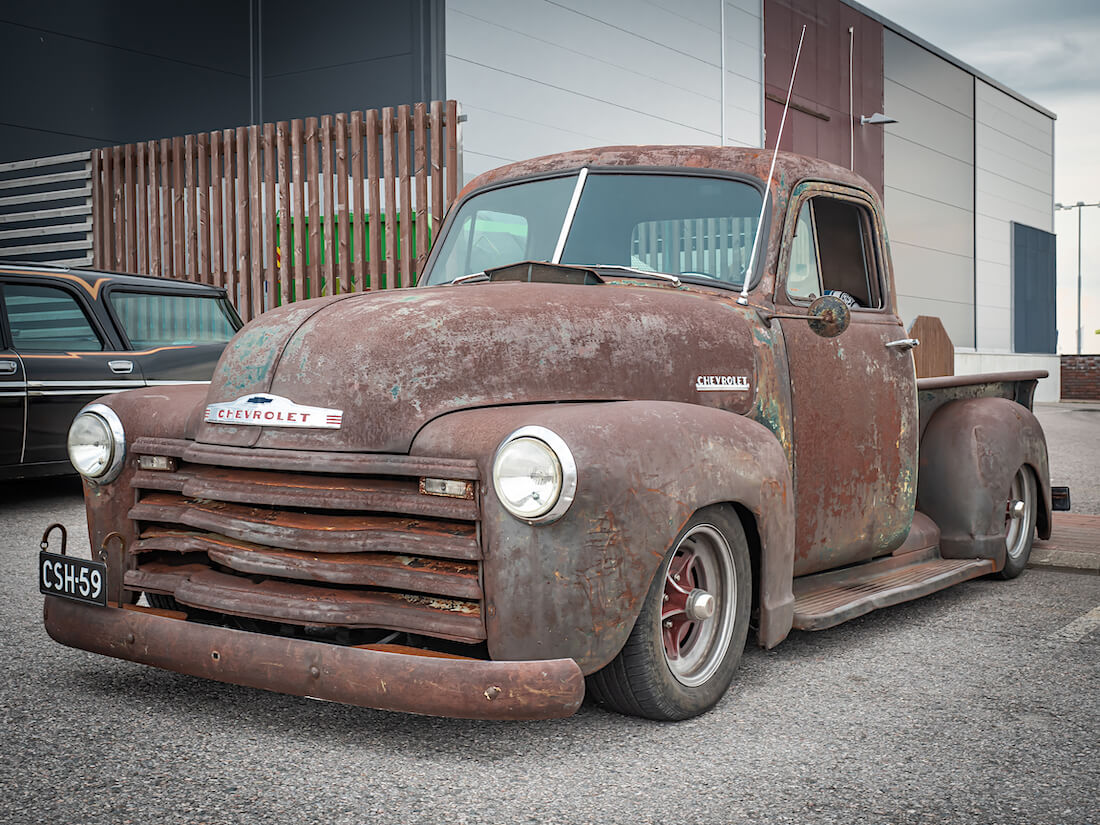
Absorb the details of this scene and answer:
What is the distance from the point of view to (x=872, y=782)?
3035 mm

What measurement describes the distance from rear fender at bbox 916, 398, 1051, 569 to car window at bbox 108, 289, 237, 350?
6063mm

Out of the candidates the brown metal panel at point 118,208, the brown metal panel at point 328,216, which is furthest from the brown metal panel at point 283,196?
the brown metal panel at point 118,208

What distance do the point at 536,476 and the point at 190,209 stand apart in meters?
10.1

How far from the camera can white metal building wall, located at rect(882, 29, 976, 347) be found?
26234mm

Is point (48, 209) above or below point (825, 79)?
below

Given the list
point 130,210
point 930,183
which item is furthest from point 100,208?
point 930,183

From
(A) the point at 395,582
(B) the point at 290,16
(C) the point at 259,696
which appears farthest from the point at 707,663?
(B) the point at 290,16

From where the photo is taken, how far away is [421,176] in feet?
34.3

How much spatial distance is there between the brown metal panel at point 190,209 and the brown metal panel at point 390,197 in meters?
2.58

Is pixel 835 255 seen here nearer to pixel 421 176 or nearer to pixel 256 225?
pixel 421 176

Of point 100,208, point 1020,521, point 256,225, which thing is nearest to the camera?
point 1020,521

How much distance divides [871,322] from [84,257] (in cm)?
1110

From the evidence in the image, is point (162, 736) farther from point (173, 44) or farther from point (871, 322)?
point (173, 44)

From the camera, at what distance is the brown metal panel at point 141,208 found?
41.1 feet
